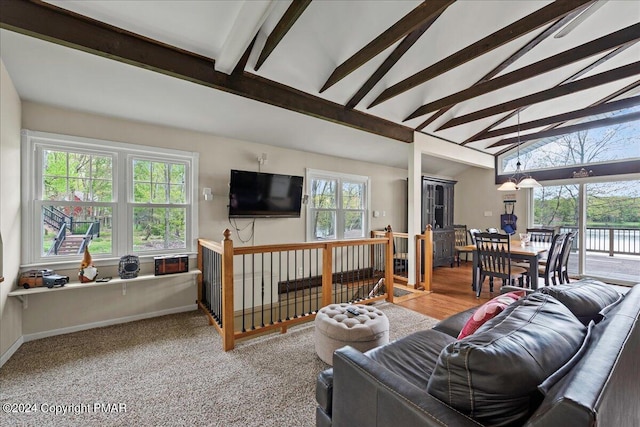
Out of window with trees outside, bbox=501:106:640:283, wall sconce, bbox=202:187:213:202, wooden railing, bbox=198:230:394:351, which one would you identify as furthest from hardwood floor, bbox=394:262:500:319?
wall sconce, bbox=202:187:213:202

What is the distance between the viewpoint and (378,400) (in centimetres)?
102

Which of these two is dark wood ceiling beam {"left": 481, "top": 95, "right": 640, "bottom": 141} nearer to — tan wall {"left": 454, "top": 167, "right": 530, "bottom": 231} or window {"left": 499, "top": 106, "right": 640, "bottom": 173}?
window {"left": 499, "top": 106, "right": 640, "bottom": 173}

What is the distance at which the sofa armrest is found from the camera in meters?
0.84

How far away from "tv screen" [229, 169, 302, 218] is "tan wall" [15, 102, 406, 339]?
19 cm

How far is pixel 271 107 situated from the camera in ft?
11.2

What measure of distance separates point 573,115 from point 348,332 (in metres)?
5.30

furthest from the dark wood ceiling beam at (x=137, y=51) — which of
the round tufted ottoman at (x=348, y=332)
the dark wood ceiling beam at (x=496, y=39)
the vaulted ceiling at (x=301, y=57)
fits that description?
the round tufted ottoman at (x=348, y=332)

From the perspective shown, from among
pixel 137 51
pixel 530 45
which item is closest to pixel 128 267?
pixel 137 51

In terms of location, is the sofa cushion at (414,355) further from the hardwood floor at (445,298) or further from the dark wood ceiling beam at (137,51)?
the dark wood ceiling beam at (137,51)

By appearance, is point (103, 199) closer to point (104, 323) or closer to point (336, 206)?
point (104, 323)

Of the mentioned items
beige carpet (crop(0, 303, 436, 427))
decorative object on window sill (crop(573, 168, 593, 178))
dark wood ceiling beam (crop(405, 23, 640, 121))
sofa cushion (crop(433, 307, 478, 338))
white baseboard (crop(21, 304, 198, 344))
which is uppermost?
dark wood ceiling beam (crop(405, 23, 640, 121))

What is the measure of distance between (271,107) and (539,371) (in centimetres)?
347

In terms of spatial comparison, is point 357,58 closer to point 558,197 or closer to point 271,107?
point 271,107

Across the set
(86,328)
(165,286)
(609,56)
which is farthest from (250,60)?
(609,56)
